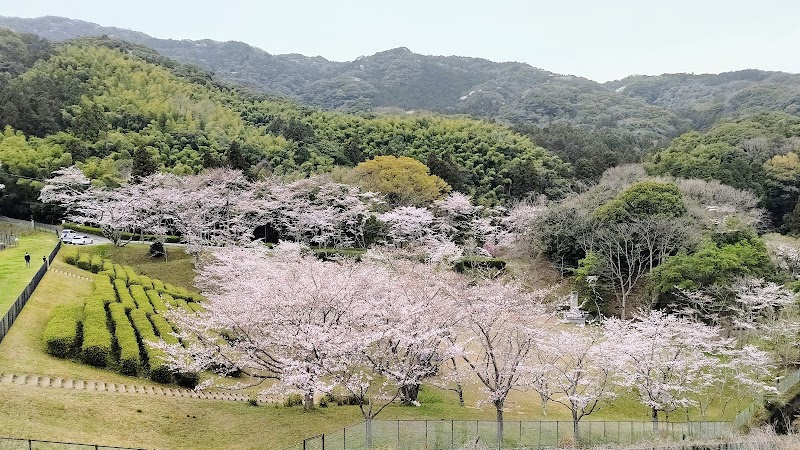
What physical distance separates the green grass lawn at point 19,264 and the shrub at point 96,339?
2.91m

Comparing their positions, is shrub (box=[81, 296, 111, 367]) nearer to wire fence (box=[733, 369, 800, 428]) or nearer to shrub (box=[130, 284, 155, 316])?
shrub (box=[130, 284, 155, 316])

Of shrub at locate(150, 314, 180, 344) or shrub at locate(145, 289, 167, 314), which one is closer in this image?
shrub at locate(150, 314, 180, 344)

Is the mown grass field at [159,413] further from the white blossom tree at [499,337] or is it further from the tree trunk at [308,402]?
the white blossom tree at [499,337]

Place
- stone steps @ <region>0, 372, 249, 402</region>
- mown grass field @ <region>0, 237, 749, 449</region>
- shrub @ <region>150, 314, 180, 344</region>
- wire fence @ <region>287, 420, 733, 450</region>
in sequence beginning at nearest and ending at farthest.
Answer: mown grass field @ <region>0, 237, 749, 449</region>
wire fence @ <region>287, 420, 733, 450</region>
stone steps @ <region>0, 372, 249, 402</region>
shrub @ <region>150, 314, 180, 344</region>

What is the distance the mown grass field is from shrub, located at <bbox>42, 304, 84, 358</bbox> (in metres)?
0.33

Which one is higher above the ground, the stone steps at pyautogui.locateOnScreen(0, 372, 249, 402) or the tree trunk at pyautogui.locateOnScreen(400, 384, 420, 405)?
the stone steps at pyautogui.locateOnScreen(0, 372, 249, 402)

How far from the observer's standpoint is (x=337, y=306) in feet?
58.0

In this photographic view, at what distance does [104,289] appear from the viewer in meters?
25.9

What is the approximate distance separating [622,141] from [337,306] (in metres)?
73.8

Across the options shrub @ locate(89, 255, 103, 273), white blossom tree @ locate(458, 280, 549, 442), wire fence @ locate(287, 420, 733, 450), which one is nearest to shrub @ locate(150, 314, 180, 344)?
wire fence @ locate(287, 420, 733, 450)

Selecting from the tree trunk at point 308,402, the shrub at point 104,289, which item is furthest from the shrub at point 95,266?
the tree trunk at point 308,402

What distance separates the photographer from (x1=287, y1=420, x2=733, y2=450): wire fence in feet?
47.7

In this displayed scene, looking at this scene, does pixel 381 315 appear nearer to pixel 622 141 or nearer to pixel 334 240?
pixel 334 240

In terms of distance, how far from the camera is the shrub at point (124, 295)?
23812 mm
